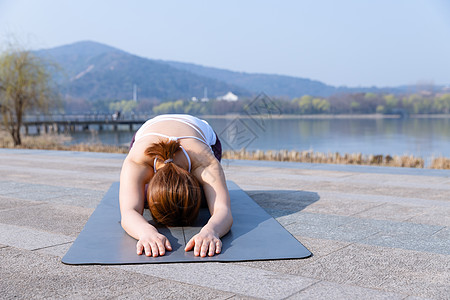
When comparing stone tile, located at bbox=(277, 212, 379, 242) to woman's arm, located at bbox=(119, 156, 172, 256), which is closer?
woman's arm, located at bbox=(119, 156, 172, 256)

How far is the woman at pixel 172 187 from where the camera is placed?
2.55 meters

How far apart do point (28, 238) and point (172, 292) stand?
1.32 meters

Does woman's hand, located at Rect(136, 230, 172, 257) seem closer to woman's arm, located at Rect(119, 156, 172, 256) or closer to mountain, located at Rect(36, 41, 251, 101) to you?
woman's arm, located at Rect(119, 156, 172, 256)

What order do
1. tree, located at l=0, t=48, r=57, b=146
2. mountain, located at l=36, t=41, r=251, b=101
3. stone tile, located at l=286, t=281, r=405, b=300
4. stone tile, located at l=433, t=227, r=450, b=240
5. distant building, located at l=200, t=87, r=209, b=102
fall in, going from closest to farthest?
stone tile, located at l=286, t=281, r=405, b=300
stone tile, located at l=433, t=227, r=450, b=240
tree, located at l=0, t=48, r=57, b=146
distant building, located at l=200, t=87, r=209, b=102
mountain, located at l=36, t=41, r=251, b=101

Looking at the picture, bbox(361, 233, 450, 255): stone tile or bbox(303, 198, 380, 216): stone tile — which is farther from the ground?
bbox(361, 233, 450, 255): stone tile

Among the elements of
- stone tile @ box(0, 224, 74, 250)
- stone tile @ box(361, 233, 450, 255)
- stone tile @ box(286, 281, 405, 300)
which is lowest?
stone tile @ box(0, 224, 74, 250)

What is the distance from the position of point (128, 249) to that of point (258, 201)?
180 centimetres

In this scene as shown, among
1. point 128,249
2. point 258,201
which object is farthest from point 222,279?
point 258,201

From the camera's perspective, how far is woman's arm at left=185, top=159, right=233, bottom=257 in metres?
2.47

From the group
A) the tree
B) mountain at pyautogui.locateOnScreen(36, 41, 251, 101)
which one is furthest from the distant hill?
the tree

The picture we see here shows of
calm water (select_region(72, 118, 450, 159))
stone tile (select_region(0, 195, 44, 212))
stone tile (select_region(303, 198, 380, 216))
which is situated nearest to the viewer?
stone tile (select_region(303, 198, 380, 216))

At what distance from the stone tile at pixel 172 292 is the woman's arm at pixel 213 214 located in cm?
42

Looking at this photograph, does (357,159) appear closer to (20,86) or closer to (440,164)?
(440,164)

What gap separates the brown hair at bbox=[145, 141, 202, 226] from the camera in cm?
268
